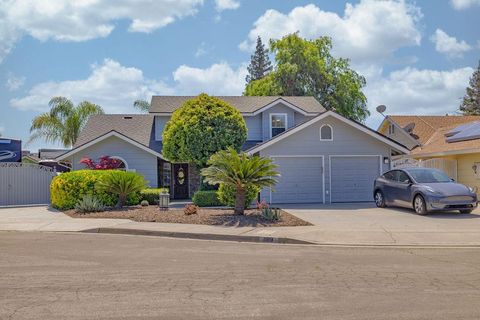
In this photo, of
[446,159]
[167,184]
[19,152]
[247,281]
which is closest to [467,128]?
[446,159]

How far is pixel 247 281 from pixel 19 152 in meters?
22.4

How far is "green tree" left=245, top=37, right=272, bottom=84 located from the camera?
70.9m

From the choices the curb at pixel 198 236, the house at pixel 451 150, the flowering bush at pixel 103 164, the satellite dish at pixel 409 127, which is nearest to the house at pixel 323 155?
the flowering bush at pixel 103 164

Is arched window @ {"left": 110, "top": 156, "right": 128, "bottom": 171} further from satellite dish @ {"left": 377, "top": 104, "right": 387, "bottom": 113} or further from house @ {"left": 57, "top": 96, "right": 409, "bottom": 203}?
satellite dish @ {"left": 377, "top": 104, "right": 387, "bottom": 113}

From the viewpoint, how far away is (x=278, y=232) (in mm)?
12930

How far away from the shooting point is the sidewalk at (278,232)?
38.6 ft

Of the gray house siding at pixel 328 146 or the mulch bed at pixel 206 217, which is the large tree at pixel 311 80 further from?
the mulch bed at pixel 206 217

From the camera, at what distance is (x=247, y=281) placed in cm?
740

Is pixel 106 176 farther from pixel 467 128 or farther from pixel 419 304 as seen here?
pixel 467 128

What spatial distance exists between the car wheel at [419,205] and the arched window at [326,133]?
647 centimetres

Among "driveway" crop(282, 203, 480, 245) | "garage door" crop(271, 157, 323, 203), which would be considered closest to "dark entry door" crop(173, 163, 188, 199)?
"garage door" crop(271, 157, 323, 203)

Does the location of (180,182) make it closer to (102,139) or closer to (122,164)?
(122,164)

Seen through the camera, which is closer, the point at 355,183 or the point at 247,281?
the point at 247,281

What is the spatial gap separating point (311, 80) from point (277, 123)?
1772 centimetres
